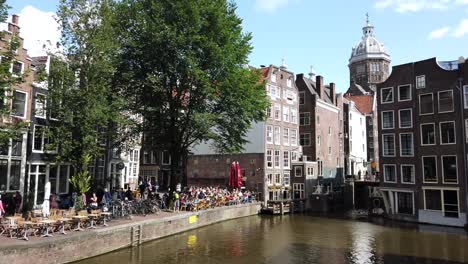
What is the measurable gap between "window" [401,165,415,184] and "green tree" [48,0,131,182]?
1096 inches

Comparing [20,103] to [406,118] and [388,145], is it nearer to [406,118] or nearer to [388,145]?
[388,145]

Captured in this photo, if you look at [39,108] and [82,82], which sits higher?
[82,82]

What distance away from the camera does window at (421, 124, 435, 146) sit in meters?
37.2

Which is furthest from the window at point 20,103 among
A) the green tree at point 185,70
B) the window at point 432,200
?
the window at point 432,200

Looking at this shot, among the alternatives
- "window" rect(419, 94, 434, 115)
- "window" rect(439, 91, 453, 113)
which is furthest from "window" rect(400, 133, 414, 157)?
"window" rect(439, 91, 453, 113)

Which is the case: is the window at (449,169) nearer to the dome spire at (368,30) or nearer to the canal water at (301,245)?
the canal water at (301,245)

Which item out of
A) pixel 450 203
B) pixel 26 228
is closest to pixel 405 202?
pixel 450 203

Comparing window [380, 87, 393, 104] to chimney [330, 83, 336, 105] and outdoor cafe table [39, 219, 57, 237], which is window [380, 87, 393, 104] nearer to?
chimney [330, 83, 336, 105]

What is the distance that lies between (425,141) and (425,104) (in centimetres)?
356

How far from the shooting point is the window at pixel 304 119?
182 feet

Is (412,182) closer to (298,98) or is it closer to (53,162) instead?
(298,98)

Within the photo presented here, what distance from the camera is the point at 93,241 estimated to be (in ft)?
63.5

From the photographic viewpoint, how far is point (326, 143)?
5762 cm

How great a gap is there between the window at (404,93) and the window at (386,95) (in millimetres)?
946
